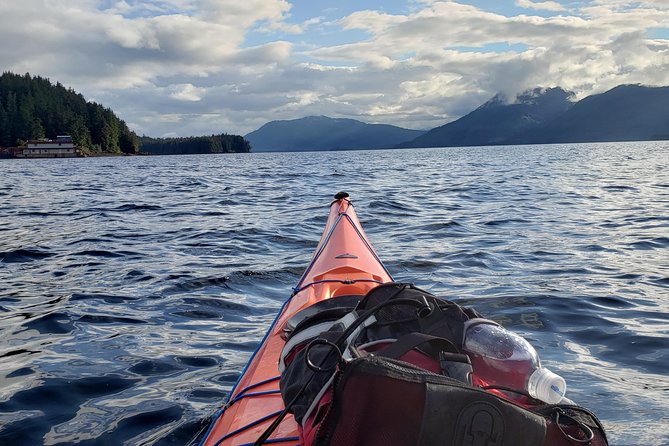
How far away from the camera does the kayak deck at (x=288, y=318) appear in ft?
8.70

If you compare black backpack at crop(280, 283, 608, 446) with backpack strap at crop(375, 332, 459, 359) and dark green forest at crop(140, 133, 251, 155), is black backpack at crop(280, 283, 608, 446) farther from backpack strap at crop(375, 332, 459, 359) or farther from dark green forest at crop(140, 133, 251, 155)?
dark green forest at crop(140, 133, 251, 155)

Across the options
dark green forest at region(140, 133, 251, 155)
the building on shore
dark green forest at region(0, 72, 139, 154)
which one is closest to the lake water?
the building on shore

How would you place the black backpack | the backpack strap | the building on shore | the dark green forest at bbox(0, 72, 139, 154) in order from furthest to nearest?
1. the dark green forest at bbox(0, 72, 139, 154)
2. the building on shore
3. the backpack strap
4. the black backpack

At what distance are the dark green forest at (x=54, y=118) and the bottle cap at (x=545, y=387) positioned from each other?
11125 cm

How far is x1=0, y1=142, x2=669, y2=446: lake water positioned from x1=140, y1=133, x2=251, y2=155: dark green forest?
13190 cm

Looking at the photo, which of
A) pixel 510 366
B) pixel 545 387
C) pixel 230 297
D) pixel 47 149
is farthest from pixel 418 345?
pixel 47 149

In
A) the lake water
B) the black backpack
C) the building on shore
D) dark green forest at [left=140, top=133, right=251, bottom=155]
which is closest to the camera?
the black backpack

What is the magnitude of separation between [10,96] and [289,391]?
12497cm

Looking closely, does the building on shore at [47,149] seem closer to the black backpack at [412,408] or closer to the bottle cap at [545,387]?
the black backpack at [412,408]

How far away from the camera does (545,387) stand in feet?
7.55

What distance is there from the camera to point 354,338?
247 centimetres

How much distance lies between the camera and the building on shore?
91438 millimetres

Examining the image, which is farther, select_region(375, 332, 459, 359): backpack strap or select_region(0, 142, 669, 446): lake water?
select_region(0, 142, 669, 446): lake water

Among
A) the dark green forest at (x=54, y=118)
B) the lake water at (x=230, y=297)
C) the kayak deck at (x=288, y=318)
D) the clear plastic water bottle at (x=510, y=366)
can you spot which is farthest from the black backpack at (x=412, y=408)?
the dark green forest at (x=54, y=118)
